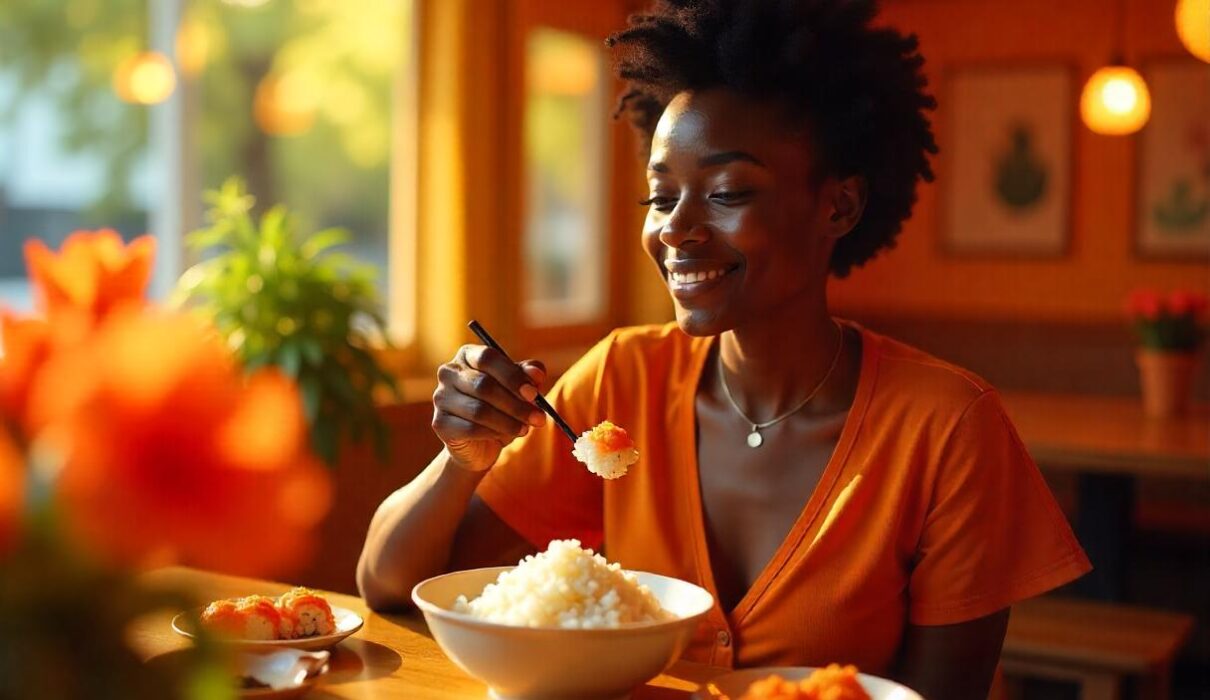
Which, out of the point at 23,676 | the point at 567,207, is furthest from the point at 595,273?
the point at 23,676

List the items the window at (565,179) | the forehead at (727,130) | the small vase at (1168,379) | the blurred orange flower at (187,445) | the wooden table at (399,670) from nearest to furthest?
the blurred orange flower at (187,445), the wooden table at (399,670), the forehead at (727,130), the small vase at (1168,379), the window at (565,179)

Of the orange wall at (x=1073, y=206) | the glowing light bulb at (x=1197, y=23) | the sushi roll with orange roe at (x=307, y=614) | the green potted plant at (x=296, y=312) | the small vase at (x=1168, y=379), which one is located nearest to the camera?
the sushi roll with orange roe at (x=307, y=614)

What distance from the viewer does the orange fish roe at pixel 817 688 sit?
1079 millimetres

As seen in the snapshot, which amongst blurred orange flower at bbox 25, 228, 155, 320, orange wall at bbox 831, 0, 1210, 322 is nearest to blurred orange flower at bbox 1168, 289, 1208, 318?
orange wall at bbox 831, 0, 1210, 322

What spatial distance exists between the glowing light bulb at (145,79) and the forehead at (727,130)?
2940mm

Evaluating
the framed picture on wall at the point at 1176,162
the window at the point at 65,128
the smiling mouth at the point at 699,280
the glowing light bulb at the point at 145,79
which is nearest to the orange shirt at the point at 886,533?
the smiling mouth at the point at 699,280

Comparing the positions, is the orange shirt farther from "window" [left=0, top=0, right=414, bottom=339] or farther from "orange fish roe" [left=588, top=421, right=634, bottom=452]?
"window" [left=0, top=0, right=414, bottom=339]

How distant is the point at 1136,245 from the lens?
643 centimetres

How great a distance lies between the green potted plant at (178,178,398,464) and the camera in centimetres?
360

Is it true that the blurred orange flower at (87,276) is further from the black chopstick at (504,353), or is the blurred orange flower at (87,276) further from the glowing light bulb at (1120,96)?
the glowing light bulb at (1120,96)

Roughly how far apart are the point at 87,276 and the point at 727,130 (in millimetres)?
1238

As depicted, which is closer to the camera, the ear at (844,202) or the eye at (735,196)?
Result: the eye at (735,196)

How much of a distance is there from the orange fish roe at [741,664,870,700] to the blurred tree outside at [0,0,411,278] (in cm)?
338

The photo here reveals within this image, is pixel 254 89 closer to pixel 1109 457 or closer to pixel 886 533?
pixel 1109 457
